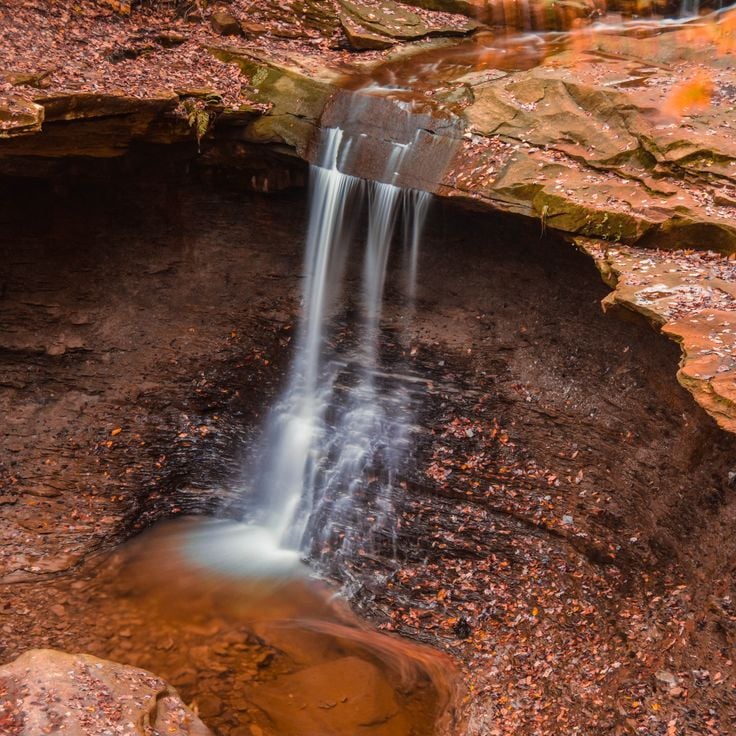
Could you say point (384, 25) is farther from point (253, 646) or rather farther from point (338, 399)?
point (253, 646)

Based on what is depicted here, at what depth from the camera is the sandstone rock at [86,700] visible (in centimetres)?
582

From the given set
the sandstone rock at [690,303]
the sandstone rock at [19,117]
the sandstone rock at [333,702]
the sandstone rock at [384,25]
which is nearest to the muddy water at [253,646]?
the sandstone rock at [333,702]

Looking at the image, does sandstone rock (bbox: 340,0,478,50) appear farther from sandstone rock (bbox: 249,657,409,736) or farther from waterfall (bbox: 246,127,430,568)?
sandstone rock (bbox: 249,657,409,736)

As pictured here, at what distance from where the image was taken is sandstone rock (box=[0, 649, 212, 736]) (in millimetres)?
5824

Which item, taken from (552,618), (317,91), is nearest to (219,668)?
(552,618)

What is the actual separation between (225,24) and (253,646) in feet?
30.7

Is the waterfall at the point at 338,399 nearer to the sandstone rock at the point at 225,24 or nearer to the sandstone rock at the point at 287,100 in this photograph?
the sandstone rock at the point at 287,100

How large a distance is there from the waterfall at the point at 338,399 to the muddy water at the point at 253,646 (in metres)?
0.83

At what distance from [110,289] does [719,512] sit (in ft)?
27.9

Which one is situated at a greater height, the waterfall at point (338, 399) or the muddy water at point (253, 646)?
the waterfall at point (338, 399)

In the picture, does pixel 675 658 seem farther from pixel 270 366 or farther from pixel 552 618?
pixel 270 366

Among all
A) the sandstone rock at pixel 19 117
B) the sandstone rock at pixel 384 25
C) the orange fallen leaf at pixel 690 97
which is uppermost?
the sandstone rock at pixel 384 25

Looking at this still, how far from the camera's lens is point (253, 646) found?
834cm

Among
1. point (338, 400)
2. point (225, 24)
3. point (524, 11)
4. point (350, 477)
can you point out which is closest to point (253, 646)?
point (350, 477)
